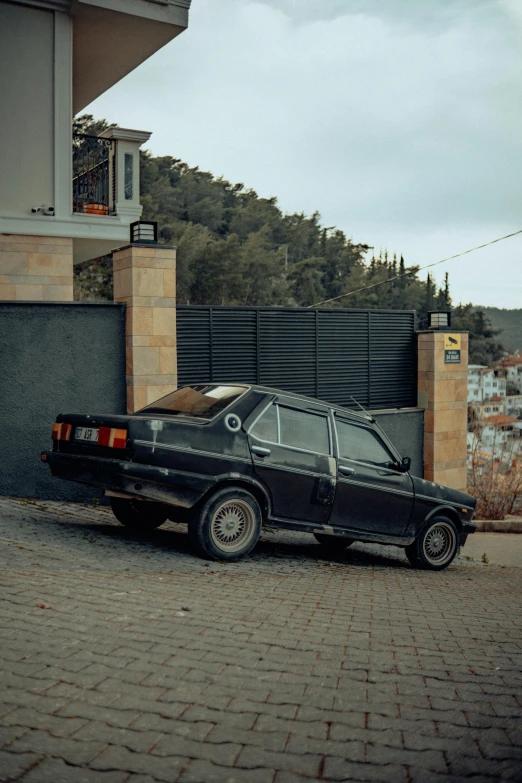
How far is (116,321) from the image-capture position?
426 inches

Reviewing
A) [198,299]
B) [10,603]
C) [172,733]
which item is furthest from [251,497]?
[198,299]

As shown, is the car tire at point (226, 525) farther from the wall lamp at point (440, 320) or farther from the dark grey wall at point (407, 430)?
the wall lamp at point (440, 320)

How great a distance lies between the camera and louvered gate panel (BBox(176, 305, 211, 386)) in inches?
462

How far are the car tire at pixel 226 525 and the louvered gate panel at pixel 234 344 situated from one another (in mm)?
5077

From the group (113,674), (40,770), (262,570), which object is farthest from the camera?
(262,570)

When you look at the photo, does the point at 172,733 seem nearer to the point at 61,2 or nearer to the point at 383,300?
the point at 61,2

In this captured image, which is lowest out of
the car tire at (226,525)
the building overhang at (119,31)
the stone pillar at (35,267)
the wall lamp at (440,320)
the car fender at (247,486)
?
the car tire at (226,525)

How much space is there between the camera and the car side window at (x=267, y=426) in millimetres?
7573

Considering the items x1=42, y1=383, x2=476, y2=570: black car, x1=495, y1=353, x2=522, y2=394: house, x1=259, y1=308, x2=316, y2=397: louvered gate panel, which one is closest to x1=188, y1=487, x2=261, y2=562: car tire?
x1=42, y1=383, x2=476, y2=570: black car

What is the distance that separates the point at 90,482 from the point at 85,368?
147 inches

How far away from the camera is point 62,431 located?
7.73 metres

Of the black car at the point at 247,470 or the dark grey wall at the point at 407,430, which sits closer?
the black car at the point at 247,470

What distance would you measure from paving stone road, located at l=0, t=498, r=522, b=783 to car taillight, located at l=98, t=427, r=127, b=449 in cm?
96

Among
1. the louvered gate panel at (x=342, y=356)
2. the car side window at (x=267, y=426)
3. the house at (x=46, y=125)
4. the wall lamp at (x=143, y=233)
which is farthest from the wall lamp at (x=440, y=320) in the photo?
the car side window at (x=267, y=426)
